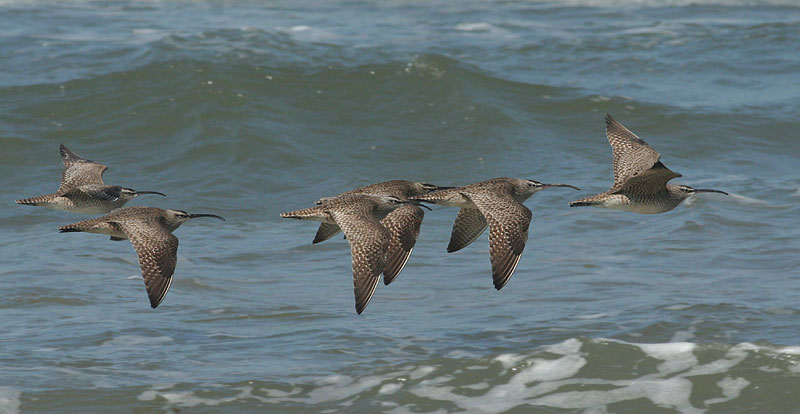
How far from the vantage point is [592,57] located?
73.7ft

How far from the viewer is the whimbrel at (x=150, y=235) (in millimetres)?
8609

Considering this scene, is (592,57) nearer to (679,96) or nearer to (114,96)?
(679,96)

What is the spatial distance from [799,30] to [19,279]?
1806 centimetres

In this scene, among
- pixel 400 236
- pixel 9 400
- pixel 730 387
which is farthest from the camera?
pixel 730 387

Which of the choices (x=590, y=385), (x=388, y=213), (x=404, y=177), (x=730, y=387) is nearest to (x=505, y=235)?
(x=388, y=213)

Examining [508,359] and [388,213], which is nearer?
[388,213]

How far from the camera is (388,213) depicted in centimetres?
966

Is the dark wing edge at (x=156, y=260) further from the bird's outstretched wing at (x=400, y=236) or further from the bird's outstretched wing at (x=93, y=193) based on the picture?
the bird's outstretched wing at (x=400, y=236)

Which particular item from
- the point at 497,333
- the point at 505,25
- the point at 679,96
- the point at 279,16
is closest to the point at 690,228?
the point at 497,333

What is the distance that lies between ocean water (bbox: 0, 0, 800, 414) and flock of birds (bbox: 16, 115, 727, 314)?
48.5 inches

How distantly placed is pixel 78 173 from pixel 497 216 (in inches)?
166

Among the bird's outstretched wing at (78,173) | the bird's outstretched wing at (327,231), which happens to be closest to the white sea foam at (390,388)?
the bird's outstretched wing at (327,231)

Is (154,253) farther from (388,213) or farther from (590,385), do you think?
(590,385)

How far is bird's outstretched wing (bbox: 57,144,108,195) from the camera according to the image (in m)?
10.7
